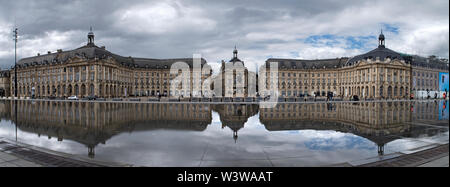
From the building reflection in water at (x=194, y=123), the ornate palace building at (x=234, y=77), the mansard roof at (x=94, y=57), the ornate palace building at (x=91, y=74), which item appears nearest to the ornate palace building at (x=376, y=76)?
the ornate palace building at (x=234, y=77)

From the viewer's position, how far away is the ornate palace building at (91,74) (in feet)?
214

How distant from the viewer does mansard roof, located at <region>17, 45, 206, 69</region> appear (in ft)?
221

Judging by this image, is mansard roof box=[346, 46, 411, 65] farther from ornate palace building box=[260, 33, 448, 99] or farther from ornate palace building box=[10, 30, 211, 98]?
ornate palace building box=[10, 30, 211, 98]

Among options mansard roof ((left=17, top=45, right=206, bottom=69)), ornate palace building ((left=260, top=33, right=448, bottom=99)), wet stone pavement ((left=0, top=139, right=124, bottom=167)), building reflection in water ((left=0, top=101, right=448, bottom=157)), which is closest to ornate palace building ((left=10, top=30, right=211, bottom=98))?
mansard roof ((left=17, top=45, right=206, bottom=69))

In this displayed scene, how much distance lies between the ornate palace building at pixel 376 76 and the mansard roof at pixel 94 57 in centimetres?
4234

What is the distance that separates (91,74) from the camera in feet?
212

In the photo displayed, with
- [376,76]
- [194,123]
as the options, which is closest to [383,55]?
[376,76]

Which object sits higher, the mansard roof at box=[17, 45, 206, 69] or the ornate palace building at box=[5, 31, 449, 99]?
the mansard roof at box=[17, 45, 206, 69]

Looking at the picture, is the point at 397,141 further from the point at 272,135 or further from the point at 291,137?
the point at 272,135

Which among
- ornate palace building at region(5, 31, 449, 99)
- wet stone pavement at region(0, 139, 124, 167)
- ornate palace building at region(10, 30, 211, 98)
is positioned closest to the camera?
wet stone pavement at region(0, 139, 124, 167)

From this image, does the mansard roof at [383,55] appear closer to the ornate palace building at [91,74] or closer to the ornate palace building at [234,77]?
the ornate palace building at [234,77]

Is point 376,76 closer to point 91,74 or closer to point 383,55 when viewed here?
point 383,55

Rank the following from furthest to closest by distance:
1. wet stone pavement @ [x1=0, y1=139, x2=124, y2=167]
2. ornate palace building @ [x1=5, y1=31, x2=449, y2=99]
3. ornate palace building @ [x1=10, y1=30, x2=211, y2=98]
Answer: ornate palace building @ [x1=5, y1=31, x2=449, y2=99]
ornate palace building @ [x1=10, y1=30, x2=211, y2=98]
wet stone pavement @ [x1=0, y1=139, x2=124, y2=167]
